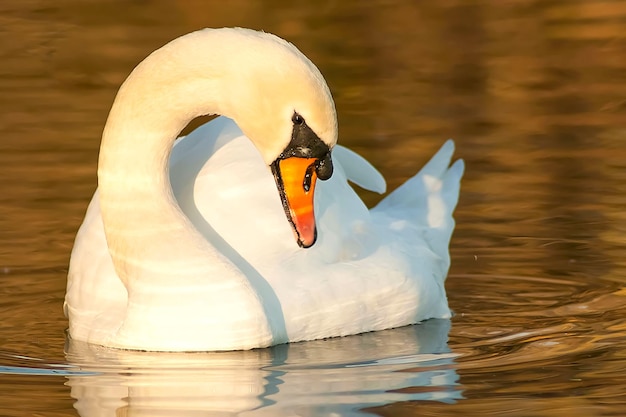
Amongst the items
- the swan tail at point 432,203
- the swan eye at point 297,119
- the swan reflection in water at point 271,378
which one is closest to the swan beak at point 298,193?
the swan eye at point 297,119

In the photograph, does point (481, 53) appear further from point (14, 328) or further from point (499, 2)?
point (14, 328)

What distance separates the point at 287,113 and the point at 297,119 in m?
0.04

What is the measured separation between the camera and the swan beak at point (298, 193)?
6207 millimetres

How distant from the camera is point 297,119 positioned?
6.04 meters

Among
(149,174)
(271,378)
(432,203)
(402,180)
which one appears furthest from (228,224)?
(402,180)

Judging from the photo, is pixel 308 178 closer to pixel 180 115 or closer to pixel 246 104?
pixel 246 104

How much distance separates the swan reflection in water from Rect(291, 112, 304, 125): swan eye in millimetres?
907

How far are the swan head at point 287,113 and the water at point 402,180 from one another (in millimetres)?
648

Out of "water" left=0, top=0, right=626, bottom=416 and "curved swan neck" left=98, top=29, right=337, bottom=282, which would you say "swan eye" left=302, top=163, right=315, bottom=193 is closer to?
"curved swan neck" left=98, top=29, right=337, bottom=282

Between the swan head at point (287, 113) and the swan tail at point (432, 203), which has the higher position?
the swan head at point (287, 113)

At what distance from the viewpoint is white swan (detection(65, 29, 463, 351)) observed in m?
6.16

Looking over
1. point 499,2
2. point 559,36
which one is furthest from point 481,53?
point 499,2

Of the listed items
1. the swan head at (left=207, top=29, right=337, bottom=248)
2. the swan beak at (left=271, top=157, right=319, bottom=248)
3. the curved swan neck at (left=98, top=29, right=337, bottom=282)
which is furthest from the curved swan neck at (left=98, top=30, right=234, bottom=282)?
the swan beak at (left=271, top=157, right=319, bottom=248)

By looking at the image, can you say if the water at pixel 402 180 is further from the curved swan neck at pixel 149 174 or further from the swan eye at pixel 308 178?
the swan eye at pixel 308 178
